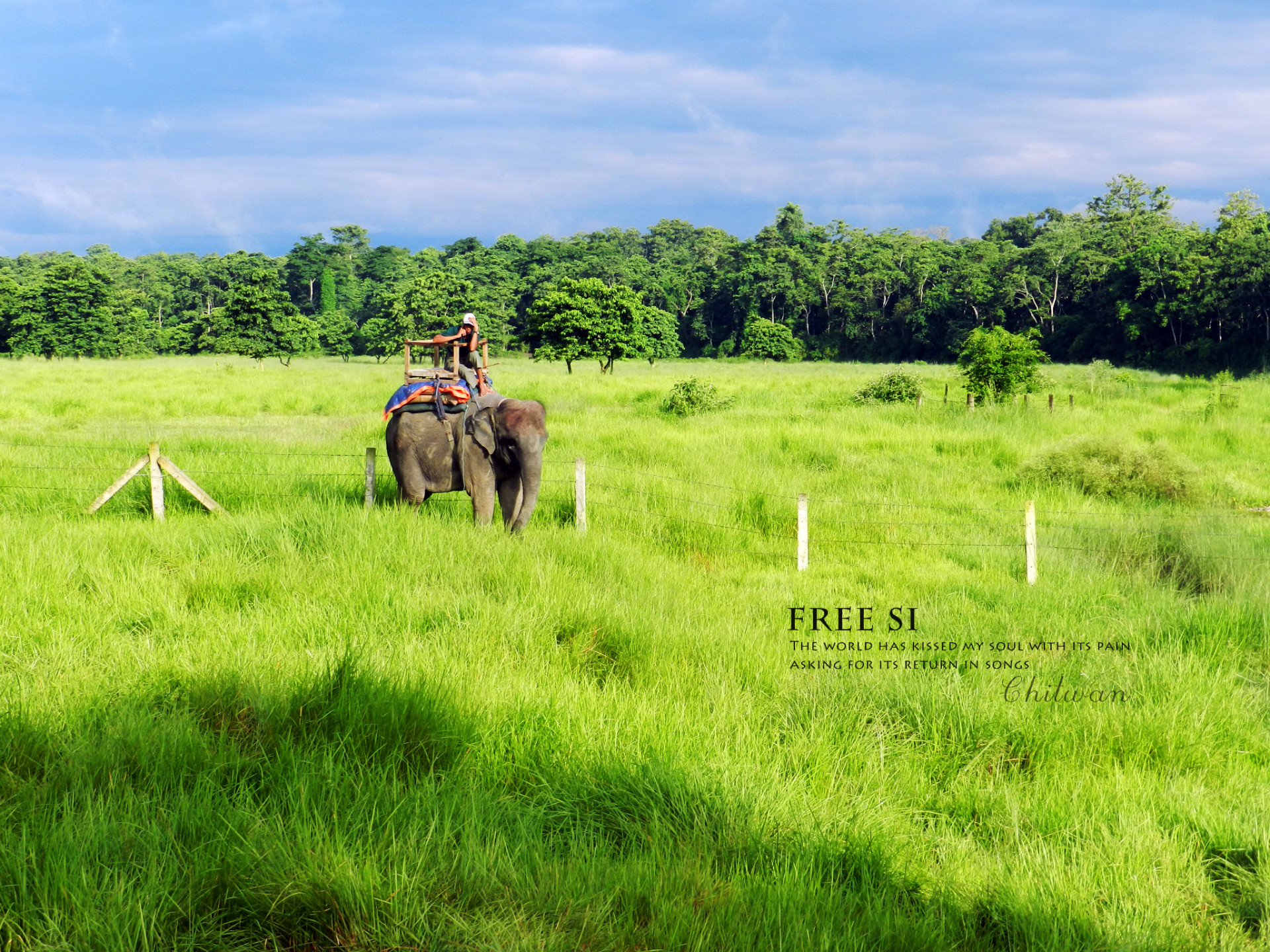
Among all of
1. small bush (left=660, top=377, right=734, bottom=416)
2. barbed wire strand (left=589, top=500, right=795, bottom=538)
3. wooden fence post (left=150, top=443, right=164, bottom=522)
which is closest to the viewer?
wooden fence post (left=150, top=443, right=164, bottom=522)

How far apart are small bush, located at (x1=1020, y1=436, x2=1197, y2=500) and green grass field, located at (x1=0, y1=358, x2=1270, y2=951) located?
279cm

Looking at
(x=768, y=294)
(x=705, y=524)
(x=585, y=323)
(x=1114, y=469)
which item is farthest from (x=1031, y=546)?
(x=768, y=294)

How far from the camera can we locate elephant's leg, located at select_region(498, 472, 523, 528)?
9062 millimetres

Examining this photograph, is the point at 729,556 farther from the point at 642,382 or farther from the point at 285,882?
the point at 642,382

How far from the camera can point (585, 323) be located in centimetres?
4650

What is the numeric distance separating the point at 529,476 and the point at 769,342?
69.2m

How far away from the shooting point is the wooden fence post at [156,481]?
9.72 metres

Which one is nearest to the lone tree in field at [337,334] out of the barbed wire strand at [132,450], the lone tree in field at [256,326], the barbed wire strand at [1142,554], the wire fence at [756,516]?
the lone tree in field at [256,326]

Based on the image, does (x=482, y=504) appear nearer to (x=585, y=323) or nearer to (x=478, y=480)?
(x=478, y=480)

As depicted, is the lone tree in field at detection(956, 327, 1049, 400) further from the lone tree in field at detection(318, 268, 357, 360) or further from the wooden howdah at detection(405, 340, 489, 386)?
the lone tree in field at detection(318, 268, 357, 360)

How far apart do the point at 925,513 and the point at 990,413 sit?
10.1 m

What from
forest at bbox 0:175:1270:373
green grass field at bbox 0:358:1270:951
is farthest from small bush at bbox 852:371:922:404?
green grass field at bbox 0:358:1270:951

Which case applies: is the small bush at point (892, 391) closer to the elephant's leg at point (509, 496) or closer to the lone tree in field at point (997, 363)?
the lone tree in field at point (997, 363)

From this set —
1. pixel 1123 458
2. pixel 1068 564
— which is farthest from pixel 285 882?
pixel 1123 458
